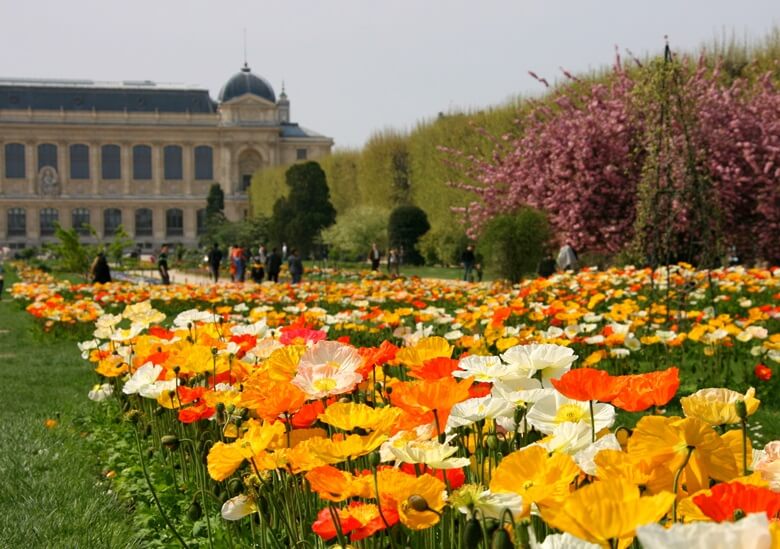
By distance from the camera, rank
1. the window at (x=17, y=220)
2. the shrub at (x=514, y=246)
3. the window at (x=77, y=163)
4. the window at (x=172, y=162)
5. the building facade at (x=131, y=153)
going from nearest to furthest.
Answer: the shrub at (x=514, y=246) → the window at (x=17, y=220) → the building facade at (x=131, y=153) → the window at (x=77, y=163) → the window at (x=172, y=162)

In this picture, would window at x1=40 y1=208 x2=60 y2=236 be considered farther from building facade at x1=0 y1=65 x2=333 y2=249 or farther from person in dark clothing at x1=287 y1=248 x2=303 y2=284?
person in dark clothing at x1=287 y1=248 x2=303 y2=284

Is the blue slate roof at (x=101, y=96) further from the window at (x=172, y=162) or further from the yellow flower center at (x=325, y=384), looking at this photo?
the yellow flower center at (x=325, y=384)

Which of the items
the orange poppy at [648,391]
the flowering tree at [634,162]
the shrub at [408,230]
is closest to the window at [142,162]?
the shrub at [408,230]

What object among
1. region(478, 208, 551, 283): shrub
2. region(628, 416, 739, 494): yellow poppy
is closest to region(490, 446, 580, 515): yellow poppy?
region(628, 416, 739, 494): yellow poppy

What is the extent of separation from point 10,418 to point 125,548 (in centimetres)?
326

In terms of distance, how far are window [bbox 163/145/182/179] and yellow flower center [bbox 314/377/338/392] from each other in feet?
260

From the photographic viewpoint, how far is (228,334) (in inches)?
131

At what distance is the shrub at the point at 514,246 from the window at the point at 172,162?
220 feet

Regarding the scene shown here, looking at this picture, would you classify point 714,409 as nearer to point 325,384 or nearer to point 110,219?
point 325,384

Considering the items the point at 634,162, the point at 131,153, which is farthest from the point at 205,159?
the point at 634,162

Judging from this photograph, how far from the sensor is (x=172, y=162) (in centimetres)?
7844

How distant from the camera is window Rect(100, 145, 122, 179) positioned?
7750 cm

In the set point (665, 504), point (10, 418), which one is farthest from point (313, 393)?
point (10, 418)

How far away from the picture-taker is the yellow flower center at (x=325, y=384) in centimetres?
182
